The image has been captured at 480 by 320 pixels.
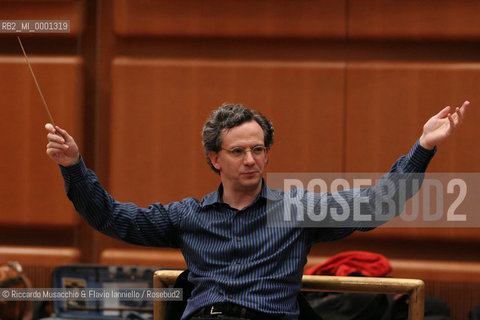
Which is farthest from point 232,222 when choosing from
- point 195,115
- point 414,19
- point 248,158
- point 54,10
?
point 54,10

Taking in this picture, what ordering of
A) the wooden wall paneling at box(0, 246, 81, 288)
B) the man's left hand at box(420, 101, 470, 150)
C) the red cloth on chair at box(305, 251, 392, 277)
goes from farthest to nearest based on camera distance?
the wooden wall paneling at box(0, 246, 81, 288) < the red cloth on chair at box(305, 251, 392, 277) < the man's left hand at box(420, 101, 470, 150)

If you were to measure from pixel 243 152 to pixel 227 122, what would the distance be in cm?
10

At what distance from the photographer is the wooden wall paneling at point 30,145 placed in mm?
3154

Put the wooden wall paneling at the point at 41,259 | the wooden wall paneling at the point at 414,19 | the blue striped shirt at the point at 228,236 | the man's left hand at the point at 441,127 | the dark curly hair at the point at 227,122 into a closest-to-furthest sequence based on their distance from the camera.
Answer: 1. the man's left hand at the point at 441,127
2. the blue striped shirt at the point at 228,236
3. the dark curly hair at the point at 227,122
4. the wooden wall paneling at the point at 414,19
5. the wooden wall paneling at the point at 41,259

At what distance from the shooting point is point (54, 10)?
123 inches

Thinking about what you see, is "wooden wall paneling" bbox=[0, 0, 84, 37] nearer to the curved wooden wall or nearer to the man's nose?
the curved wooden wall

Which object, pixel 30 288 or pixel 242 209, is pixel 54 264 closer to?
pixel 30 288

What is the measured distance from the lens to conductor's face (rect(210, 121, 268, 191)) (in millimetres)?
1739

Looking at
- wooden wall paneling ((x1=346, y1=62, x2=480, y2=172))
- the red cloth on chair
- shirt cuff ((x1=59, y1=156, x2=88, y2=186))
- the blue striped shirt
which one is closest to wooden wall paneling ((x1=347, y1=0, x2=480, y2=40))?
wooden wall paneling ((x1=346, y1=62, x2=480, y2=172))

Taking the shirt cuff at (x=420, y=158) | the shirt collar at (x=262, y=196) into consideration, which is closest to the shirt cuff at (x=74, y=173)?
the shirt collar at (x=262, y=196)

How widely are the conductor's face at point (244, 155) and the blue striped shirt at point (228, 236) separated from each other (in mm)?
67

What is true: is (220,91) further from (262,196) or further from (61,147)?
(61,147)

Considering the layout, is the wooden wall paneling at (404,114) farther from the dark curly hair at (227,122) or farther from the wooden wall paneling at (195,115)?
the dark curly hair at (227,122)

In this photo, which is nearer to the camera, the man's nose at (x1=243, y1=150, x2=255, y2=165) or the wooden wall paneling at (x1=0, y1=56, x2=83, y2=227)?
the man's nose at (x1=243, y1=150, x2=255, y2=165)
